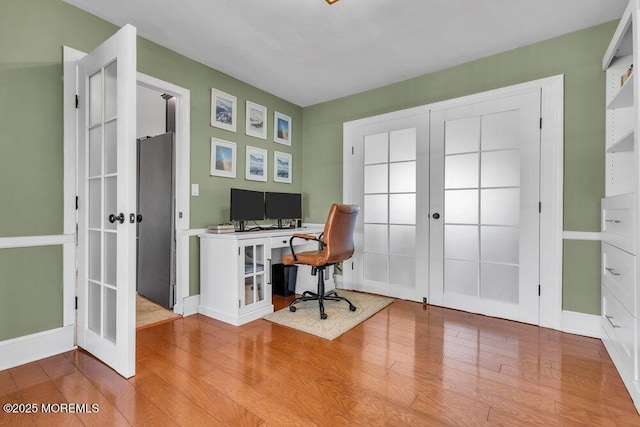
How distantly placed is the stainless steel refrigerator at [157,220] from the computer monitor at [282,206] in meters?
1.02

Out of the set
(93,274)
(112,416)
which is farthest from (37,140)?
(112,416)

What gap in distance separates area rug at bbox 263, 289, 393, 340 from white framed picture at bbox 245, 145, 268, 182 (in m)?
1.55

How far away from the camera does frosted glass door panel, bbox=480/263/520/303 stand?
8.94 ft

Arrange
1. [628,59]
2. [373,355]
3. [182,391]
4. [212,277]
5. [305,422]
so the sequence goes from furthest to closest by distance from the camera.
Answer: [212,277], [628,59], [373,355], [182,391], [305,422]

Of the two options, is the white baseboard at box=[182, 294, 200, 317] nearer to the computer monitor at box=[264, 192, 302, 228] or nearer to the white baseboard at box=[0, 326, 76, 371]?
the white baseboard at box=[0, 326, 76, 371]

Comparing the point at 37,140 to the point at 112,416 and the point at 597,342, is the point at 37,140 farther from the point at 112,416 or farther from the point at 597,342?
the point at 597,342

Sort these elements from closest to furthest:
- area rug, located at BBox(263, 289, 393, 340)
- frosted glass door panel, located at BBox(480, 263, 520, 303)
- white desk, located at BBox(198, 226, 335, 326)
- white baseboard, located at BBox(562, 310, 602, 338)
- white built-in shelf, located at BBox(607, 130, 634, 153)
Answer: white built-in shelf, located at BBox(607, 130, 634, 153)
white baseboard, located at BBox(562, 310, 602, 338)
area rug, located at BBox(263, 289, 393, 340)
white desk, located at BBox(198, 226, 335, 326)
frosted glass door panel, located at BBox(480, 263, 520, 303)

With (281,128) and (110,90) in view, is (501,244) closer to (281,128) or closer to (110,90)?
(281,128)

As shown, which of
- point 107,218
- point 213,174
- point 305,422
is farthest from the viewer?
point 213,174

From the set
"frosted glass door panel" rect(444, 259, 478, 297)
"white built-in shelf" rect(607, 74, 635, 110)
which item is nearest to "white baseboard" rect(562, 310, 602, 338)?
"frosted glass door panel" rect(444, 259, 478, 297)

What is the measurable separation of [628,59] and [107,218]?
151 inches

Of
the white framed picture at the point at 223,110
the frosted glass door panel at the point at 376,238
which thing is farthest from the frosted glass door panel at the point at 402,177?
the white framed picture at the point at 223,110

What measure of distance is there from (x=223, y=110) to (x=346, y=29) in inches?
59.3

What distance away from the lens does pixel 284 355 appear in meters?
2.05
